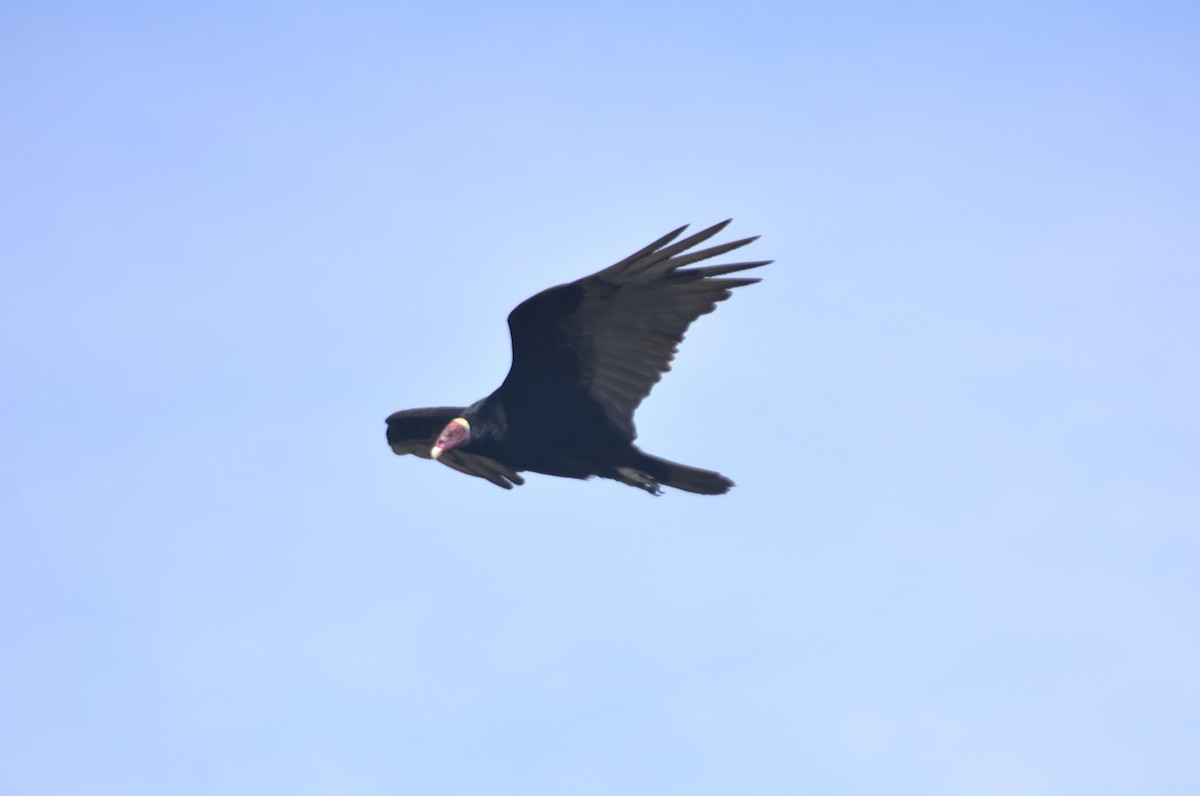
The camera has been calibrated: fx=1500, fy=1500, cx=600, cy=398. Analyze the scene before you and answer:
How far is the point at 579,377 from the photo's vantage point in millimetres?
10828

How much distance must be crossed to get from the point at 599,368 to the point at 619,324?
41 cm

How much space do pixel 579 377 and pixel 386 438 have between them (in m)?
2.77

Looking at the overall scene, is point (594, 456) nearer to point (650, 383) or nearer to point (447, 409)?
point (650, 383)

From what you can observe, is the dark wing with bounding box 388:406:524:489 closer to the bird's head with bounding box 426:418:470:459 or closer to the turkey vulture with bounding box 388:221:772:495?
the bird's head with bounding box 426:418:470:459

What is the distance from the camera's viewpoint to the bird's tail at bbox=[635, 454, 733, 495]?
10.8 meters

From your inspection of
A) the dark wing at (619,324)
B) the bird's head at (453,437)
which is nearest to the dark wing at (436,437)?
the bird's head at (453,437)

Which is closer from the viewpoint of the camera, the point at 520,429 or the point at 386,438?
the point at 520,429

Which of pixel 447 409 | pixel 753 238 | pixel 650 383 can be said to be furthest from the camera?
pixel 447 409

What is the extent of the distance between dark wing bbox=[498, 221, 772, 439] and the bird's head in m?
0.63

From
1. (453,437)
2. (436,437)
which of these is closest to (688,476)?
(453,437)

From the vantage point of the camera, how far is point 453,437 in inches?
460

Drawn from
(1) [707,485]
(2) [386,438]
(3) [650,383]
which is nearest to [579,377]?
(3) [650,383]

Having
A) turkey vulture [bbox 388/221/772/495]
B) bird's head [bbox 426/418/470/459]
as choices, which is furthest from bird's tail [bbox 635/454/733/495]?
bird's head [bbox 426/418/470/459]

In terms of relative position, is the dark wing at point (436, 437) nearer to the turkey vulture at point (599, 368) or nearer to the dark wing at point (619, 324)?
the turkey vulture at point (599, 368)
